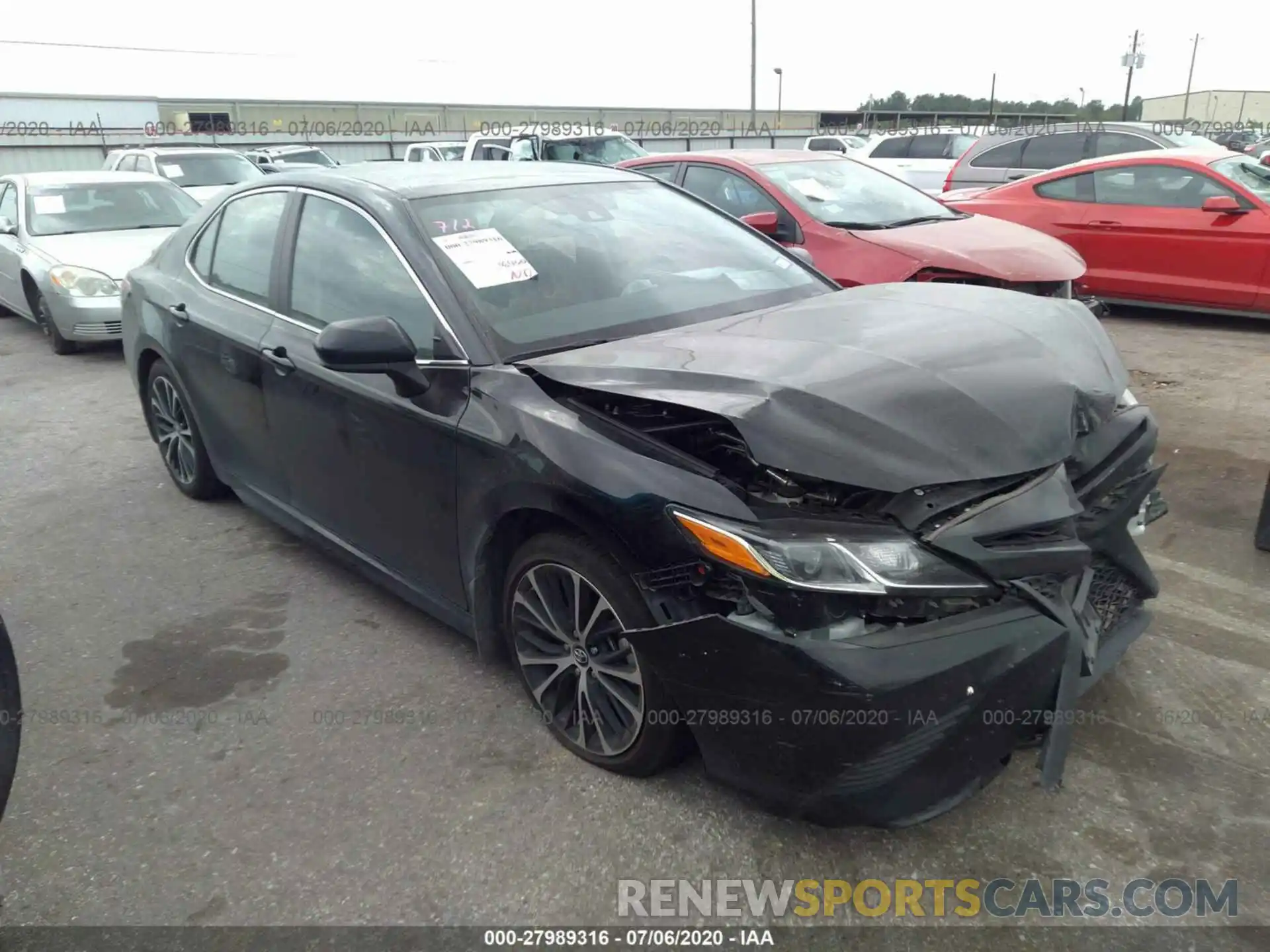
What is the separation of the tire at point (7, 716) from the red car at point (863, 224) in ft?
14.9

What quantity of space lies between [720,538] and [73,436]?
5.58 meters

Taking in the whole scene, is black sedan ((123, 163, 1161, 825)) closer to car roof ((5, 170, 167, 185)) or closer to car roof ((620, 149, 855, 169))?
car roof ((620, 149, 855, 169))

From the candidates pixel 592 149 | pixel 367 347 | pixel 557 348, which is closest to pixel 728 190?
pixel 557 348

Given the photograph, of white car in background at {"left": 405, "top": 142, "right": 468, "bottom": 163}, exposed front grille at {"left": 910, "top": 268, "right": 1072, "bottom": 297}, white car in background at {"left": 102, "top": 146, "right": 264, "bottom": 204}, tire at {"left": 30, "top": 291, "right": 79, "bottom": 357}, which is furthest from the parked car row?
white car in background at {"left": 405, "top": 142, "right": 468, "bottom": 163}

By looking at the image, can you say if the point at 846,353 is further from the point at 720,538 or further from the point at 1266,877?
the point at 1266,877

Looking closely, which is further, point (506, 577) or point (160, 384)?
point (160, 384)

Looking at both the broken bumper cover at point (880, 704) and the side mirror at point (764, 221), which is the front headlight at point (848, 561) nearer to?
the broken bumper cover at point (880, 704)

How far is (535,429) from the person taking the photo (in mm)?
2631

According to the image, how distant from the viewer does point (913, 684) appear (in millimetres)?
2082

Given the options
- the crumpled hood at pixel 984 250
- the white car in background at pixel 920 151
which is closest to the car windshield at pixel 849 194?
the crumpled hood at pixel 984 250

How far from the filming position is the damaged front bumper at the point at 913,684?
6.91 feet

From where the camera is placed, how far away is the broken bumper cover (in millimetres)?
2100

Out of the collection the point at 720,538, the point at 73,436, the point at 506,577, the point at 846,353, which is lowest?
the point at 73,436

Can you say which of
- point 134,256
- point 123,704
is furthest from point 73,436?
point 123,704
